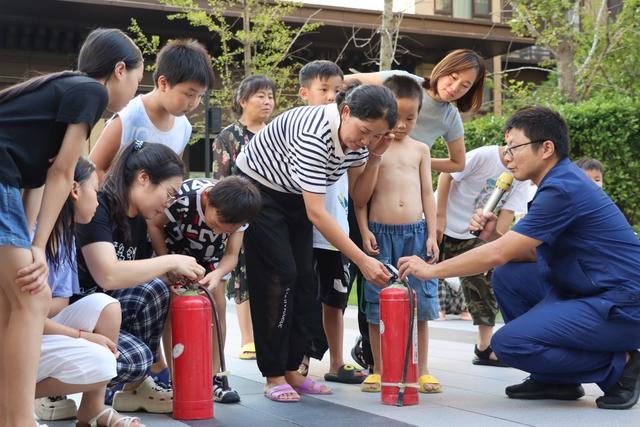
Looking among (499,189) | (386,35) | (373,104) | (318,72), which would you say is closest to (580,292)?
(499,189)

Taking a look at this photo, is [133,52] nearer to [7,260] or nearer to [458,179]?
[7,260]

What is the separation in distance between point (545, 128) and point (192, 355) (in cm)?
187

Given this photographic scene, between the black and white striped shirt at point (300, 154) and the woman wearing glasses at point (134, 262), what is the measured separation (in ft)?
1.87

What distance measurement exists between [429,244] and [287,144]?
0.93 m

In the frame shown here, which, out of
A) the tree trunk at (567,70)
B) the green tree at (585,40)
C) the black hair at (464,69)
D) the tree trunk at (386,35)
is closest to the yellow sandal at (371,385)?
the black hair at (464,69)

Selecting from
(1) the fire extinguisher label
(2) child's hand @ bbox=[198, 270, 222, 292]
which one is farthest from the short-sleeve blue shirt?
(1) the fire extinguisher label

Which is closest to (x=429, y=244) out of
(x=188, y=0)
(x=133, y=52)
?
(x=133, y=52)

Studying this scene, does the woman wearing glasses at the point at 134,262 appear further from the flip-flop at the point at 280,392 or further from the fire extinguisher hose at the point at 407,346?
the fire extinguisher hose at the point at 407,346

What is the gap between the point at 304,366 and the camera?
4590 mm

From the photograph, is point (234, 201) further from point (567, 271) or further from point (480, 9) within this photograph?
point (480, 9)

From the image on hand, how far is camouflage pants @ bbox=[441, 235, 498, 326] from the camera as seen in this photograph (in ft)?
17.3

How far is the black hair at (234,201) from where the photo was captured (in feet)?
11.7

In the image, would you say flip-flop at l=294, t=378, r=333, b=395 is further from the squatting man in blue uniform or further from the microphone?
the microphone

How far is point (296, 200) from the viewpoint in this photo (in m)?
4.13
